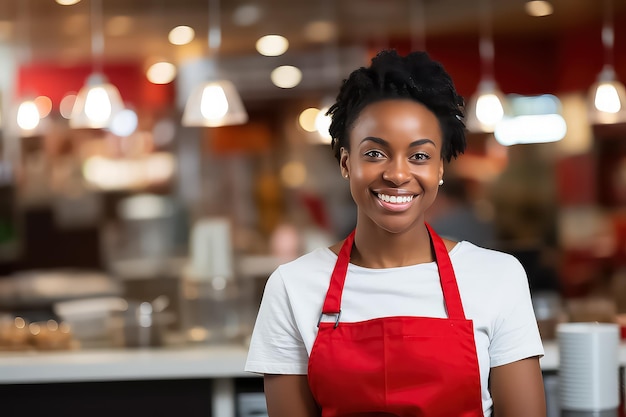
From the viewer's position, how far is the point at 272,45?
7.50 m

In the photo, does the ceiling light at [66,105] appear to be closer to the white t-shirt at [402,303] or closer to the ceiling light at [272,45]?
the ceiling light at [272,45]

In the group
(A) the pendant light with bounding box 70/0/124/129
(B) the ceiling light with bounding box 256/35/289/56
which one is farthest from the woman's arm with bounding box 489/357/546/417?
(B) the ceiling light with bounding box 256/35/289/56

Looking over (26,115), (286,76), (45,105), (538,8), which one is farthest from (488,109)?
(45,105)

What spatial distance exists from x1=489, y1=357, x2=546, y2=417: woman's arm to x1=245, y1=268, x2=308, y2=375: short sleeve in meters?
0.34

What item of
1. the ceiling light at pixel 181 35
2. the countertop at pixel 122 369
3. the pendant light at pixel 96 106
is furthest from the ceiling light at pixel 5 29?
the countertop at pixel 122 369

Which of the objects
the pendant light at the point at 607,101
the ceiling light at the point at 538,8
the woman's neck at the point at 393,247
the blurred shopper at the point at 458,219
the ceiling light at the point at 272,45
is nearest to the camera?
the woman's neck at the point at 393,247

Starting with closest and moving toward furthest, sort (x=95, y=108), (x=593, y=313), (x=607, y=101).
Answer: (x=593, y=313) < (x=95, y=108) < (x=607, y=101)

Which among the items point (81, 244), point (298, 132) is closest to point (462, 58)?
point (298, 132)

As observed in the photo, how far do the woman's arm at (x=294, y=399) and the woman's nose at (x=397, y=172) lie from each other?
0.39 metres

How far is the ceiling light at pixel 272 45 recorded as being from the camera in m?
7.46

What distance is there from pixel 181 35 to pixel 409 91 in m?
6.05

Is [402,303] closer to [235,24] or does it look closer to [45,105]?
[235,24]

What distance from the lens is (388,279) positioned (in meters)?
1.66

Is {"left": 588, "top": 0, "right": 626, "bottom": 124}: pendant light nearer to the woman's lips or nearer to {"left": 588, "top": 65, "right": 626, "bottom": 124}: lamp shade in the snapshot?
{"left": 588, "top": 65, "right": 626, "bottom": 124}: lamp shade
